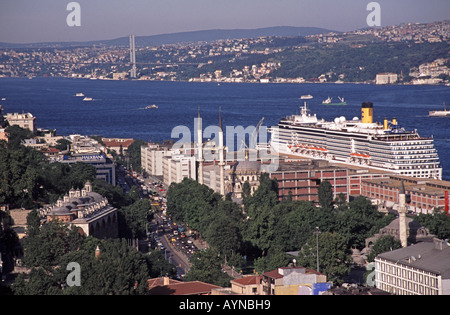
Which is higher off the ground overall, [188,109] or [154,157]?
[154,157]

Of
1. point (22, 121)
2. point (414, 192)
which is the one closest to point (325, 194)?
point (414, 192)

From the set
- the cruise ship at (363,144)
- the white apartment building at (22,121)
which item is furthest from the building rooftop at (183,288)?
the white apartment building at (22,121)

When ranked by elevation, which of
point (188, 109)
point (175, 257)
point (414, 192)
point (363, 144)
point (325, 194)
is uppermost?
point (363, 144)

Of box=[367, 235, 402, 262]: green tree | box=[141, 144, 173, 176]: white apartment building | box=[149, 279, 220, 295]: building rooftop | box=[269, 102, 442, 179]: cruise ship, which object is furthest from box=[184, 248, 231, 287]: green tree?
box=[141, 144, 173, 176]: white apartment building

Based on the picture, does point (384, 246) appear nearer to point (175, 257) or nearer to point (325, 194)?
point (175, 257)

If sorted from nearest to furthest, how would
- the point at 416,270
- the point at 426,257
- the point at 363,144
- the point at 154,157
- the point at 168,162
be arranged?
the point at 416,270
the point at 426,257
the point at 168,162
the point at 363,144
the point at 154,157
